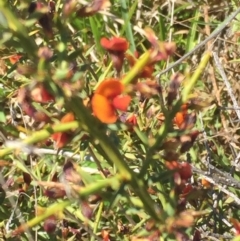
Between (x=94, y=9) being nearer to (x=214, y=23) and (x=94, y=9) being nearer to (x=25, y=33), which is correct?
(x=25, y=33)

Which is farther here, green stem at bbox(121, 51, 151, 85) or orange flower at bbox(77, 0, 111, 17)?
orange flower at bbox(77, 0, 111, 17)

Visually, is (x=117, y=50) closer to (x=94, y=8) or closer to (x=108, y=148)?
(x=94, y=8)

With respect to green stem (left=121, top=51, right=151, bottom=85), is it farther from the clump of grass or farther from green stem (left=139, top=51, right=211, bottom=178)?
green stem (left=139, top=51, right=211, bottom=178)

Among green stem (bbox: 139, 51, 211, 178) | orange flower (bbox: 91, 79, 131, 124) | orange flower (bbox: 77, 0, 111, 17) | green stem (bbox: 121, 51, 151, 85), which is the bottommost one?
green stem (bbox: 139, 51, 211, 178)

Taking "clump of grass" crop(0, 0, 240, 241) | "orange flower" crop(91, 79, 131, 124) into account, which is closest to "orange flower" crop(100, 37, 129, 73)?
"clump of grass" crop(0, 0, 240, 241)

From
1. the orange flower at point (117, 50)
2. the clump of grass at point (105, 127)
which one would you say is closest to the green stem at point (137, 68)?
the clump of grass at point (105, 127)

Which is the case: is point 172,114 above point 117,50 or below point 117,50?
below

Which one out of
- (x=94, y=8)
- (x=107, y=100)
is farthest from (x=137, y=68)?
(x=94, y=8)

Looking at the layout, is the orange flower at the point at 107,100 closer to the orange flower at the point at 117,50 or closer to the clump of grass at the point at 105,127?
the clump of grass at the point at 105,127

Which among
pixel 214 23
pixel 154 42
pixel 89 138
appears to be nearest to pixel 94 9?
pixel 154 42
